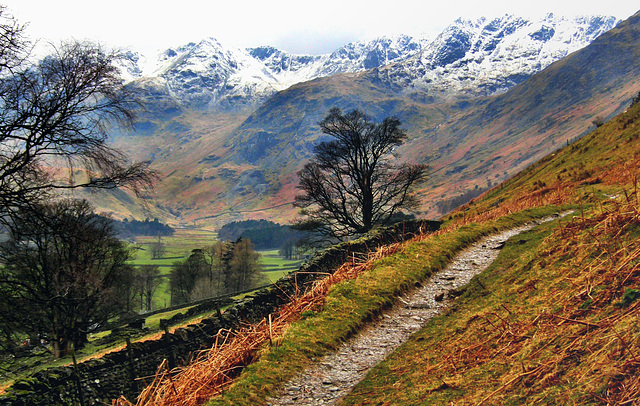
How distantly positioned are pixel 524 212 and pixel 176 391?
54.7 ft

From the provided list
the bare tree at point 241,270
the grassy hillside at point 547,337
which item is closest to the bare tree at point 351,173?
the grassy hillside at point 547,337

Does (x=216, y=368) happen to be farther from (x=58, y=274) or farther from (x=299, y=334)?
(x=58, y=274)

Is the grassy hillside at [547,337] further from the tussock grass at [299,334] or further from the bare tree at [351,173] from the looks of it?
the bare tree at [351,173]

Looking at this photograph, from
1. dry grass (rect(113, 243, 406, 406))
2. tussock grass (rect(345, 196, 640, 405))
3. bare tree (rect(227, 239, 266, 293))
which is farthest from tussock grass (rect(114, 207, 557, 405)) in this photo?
bare tree (rect(227, 239, 266, 293))

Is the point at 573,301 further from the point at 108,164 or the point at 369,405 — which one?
the point at 108,164

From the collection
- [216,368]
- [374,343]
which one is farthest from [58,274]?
[374,343]

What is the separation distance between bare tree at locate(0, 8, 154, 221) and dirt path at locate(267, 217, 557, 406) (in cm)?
570

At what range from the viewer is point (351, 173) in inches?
1168

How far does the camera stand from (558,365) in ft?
11.2

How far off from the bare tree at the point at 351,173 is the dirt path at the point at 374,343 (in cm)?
1806

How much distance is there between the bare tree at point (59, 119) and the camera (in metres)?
8.02

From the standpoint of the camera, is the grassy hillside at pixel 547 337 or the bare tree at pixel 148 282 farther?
the bare tree at pixel 148 282

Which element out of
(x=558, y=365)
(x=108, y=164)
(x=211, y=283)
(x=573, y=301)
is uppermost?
Answer: (x=108, y=164)

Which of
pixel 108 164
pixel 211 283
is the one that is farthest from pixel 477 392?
pixel 211 283
